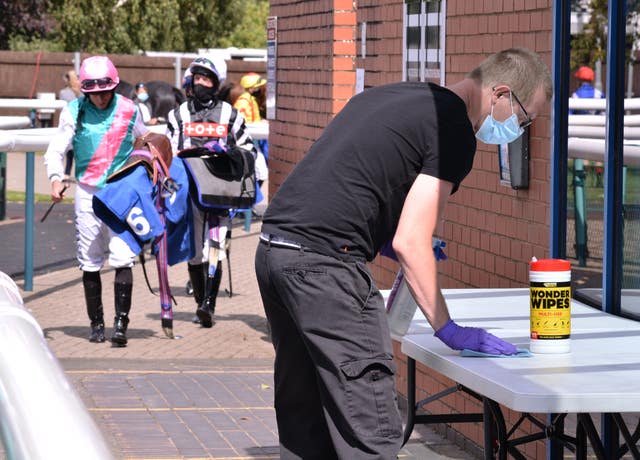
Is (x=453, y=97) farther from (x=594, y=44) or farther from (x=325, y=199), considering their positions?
(x=594, y=44)

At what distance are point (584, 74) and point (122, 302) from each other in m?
4.73

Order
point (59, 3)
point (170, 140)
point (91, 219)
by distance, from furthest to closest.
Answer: point (59, 3) < point (170, 140) < point (91, 219)

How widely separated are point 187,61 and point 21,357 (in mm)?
34619

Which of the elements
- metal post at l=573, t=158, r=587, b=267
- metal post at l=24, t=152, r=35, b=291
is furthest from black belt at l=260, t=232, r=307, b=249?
metal post at l=24, t=152, r=35, b=291

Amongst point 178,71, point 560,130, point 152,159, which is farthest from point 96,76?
point 178,71

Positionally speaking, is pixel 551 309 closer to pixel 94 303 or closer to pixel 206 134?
pixel 94 303

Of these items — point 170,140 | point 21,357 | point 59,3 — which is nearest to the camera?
point 21,357

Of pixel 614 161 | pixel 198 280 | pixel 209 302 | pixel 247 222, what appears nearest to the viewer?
pixel 614 161

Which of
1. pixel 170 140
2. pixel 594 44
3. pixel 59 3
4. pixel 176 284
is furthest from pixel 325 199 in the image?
pixel 59 3

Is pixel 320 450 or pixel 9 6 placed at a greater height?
pixel 9 6

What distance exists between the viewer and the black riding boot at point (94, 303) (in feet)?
29.4

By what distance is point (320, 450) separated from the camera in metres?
3.75

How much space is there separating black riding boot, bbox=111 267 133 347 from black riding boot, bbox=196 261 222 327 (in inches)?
34.5

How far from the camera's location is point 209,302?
9.71 meters
